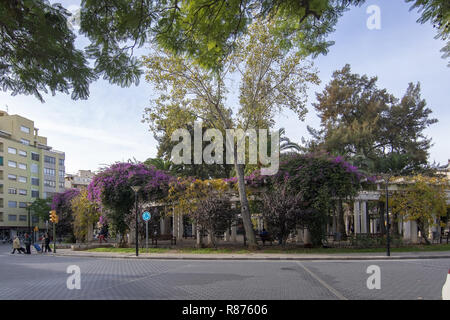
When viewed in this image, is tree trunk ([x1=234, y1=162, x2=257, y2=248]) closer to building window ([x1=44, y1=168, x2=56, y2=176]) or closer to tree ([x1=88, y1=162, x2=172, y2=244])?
tree ([x1=88, y1=162, x2=172, y2=244])

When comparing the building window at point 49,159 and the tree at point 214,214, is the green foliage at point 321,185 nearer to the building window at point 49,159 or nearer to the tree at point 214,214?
the tree at point 214,214

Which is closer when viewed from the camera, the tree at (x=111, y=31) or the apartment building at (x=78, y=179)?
the tree at (x=111, y=31)

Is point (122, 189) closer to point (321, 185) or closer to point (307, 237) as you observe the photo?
point (307, 237)

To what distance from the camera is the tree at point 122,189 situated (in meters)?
28.4

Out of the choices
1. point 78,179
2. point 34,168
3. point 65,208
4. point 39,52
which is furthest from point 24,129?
point 39,52

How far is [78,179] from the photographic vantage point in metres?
103

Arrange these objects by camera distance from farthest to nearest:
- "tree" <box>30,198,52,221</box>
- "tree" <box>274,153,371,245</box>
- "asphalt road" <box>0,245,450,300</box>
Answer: "tree" <box>30,198,52,221</box>, "tree" <box>274,153,371,245</box>, "asphalt road" <box>0,245,450,300</box>

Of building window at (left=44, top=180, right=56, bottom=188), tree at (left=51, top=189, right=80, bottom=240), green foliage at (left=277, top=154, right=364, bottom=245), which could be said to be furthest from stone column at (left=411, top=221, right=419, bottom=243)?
building window at (left=44, top=180, right=56, bottom=188)

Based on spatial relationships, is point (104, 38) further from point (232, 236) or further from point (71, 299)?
point (232, 236)

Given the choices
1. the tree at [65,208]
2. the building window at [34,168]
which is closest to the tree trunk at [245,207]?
the tree at [65,208]

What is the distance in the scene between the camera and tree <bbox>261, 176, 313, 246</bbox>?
74.3 ft

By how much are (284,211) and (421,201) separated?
903cm

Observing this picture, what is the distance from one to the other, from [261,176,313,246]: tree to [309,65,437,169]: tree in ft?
61.4

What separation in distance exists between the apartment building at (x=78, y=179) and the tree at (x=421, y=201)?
8541 centimetres
